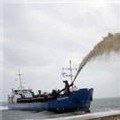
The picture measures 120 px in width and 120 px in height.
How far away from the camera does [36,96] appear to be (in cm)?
4456

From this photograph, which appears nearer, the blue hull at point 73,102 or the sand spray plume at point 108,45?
the sand spray plume at point 108,45

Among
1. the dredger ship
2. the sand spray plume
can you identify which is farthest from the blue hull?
the sand spray plume

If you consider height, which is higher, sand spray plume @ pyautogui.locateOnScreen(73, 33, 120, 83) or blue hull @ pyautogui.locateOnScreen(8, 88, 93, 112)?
sand spray plume @ pyautogui.locateOnScreen(73, 33, 120, 83)

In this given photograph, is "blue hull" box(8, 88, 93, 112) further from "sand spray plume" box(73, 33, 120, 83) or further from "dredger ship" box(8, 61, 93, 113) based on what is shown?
"sand spray plume" box(73, 33, 120, 83)

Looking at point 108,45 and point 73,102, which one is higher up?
point 108,45

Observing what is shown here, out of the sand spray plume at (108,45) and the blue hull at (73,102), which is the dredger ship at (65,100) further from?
the sand spray plume at (108,45)

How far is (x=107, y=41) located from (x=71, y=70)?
1063 inches

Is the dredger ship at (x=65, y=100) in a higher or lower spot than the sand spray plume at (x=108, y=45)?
lower

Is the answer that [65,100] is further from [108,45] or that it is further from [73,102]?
[108,45]

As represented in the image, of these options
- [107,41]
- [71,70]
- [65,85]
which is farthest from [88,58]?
[71,70]

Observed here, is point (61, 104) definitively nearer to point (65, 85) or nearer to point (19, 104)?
point (65, 85)

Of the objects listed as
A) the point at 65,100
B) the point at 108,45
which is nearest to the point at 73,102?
the point at 65,100

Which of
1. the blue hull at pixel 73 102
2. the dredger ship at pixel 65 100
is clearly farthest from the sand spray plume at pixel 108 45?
the blue hull at pixel 73 102

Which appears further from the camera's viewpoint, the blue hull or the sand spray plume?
the blue hull
